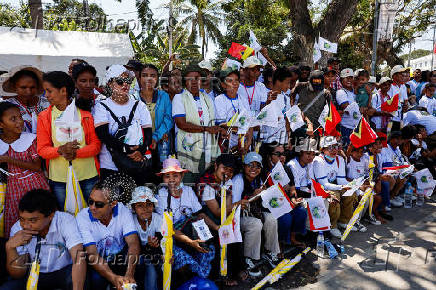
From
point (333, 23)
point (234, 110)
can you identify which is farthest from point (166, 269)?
point (333, 23)

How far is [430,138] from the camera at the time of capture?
696 cm

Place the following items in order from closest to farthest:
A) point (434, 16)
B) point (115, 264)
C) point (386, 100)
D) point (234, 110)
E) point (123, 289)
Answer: point (123, 289) < point (115, 264) < point (234, 110) < point (386, 100) < point (434, 16)

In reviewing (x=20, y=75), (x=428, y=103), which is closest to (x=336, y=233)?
(x=20, y=75)

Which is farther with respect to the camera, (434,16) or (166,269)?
(434,16)

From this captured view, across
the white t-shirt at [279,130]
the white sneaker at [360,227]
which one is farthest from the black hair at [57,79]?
the white sneaker at [360,227]

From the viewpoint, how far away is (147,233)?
10.5 ft

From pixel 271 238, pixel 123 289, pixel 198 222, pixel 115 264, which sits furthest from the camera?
pixel 271 238

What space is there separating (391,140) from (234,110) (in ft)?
11.1

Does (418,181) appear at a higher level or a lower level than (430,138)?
lower

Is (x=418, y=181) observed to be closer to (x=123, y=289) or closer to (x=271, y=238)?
(x=271, y=238)

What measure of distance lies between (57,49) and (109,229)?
912 cm

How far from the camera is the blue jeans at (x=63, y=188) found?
10.0ft

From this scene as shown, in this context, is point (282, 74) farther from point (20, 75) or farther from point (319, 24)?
point (319, 24)

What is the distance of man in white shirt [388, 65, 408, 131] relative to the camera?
698 centimetres
